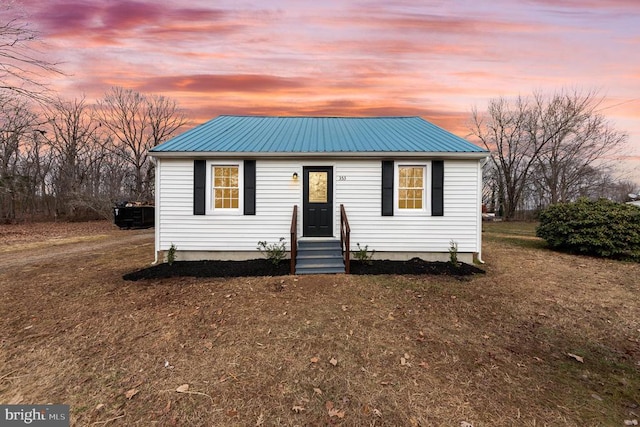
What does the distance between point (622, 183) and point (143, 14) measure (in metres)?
40.8

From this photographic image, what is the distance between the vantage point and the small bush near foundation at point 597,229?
27.1ft

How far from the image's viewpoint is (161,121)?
26.8 m

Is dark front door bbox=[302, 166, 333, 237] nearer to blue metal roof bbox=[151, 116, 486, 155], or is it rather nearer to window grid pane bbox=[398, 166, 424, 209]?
blue metal roof bbox=[151, 116, 486, 155]

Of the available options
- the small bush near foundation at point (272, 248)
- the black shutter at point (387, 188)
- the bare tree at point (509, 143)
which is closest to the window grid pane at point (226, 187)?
the small bush near foundation at point (272, 248)

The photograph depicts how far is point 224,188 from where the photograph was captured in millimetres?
7988

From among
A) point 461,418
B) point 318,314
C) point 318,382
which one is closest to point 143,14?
point 318,314

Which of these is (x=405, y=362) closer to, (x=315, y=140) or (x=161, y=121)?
(x=315, y=140)

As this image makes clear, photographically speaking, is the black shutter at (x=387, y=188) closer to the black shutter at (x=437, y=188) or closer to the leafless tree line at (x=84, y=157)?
the black shutter at (x=437, y=188)

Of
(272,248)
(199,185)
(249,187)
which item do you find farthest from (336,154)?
(199,185)

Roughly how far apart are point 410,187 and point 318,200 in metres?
2.74

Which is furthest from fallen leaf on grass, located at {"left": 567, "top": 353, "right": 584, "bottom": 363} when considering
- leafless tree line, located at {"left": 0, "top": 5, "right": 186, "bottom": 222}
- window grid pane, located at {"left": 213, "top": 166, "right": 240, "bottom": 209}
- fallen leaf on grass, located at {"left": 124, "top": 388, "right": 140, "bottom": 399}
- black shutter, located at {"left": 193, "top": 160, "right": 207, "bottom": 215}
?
leafless tree line, located at {"left": 0, "top": 5, "right": 186, "bottom": 222}

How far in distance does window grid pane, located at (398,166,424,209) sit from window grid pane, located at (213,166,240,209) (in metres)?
4.81

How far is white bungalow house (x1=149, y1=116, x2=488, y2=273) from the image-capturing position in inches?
308

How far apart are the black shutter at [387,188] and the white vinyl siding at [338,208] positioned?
0.14 metres
